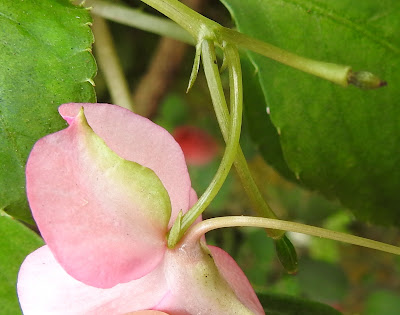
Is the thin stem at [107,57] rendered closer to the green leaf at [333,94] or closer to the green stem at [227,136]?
the green leaf at [333,94]

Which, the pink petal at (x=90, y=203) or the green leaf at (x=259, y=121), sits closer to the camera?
the pink petal at (x=90, y=203)

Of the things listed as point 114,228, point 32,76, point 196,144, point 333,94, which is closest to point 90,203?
point 114,228

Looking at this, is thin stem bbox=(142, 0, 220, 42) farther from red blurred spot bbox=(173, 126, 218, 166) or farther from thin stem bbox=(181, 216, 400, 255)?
red blurred spot bbox=(173, 126, 218, 166)

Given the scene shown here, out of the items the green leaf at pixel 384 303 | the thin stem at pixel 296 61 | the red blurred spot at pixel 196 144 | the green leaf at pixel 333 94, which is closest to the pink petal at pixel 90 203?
the thin stem at pixel 296 61

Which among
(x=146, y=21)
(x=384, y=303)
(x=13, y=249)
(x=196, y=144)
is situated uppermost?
(x=146, y=21)

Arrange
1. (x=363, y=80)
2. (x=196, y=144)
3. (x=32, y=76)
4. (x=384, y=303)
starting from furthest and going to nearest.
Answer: (x=384, y=303)
(x=196, y=144)
(x=32, y=76)
(x=363, y=80)

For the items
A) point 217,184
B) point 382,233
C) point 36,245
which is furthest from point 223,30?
point 382,233

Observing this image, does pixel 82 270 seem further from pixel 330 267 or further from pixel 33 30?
pixel 330 267

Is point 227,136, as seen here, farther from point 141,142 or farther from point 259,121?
point 259,121
